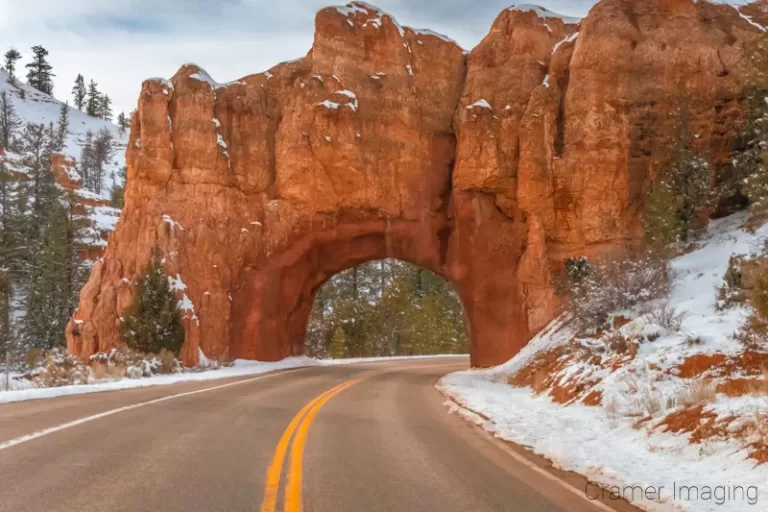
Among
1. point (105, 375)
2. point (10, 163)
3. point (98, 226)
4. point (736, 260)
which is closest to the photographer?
point (736, 260)

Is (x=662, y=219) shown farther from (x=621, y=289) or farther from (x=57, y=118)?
(x=57, y=118)

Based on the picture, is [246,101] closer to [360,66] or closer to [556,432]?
[360,66]

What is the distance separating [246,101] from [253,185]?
4.48 metres

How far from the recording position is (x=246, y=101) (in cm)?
3541

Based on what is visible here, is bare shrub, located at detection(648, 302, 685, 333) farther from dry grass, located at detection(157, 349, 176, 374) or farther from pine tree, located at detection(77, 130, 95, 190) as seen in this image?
pine tree, located at detection(77, 130, 95, 190)

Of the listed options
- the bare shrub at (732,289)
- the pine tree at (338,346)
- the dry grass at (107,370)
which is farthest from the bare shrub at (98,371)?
the pine tree at (338,346)

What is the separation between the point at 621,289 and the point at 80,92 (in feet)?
480

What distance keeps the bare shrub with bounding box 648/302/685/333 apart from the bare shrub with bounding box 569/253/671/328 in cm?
238

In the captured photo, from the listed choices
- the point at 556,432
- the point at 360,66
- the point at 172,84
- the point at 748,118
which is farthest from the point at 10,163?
the point at 556,432

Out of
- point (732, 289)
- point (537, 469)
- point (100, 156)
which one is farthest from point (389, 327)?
point (100, 156)

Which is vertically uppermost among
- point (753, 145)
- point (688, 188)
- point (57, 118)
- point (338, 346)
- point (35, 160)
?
point (57, 118)

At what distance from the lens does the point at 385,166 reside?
34.1 metres

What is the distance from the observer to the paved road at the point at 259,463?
20.0 ft

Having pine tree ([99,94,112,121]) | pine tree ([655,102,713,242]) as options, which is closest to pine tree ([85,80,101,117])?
pine tree ([99,94,112,121])
